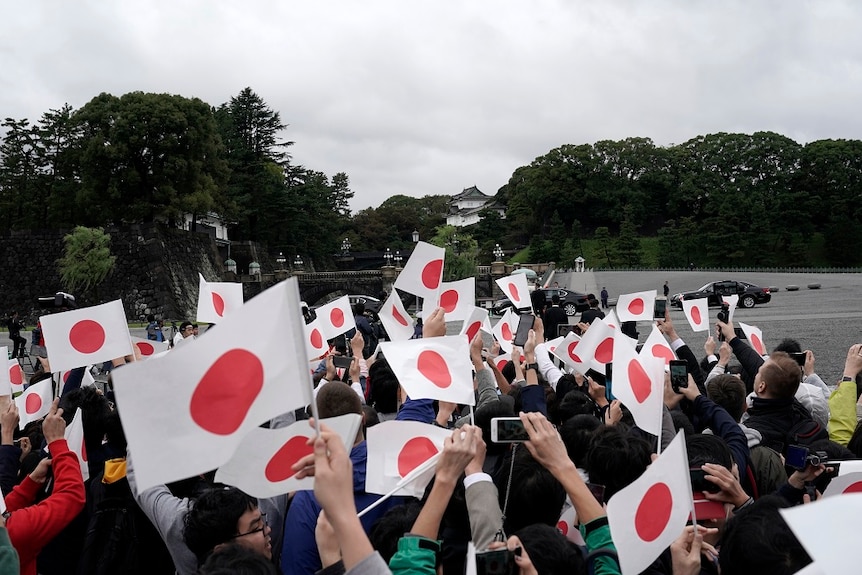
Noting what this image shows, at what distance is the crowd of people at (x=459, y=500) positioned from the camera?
187cm

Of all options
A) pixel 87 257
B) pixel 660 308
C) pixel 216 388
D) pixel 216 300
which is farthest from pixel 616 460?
pixel 87 257

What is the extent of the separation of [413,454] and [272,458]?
20.5 inches

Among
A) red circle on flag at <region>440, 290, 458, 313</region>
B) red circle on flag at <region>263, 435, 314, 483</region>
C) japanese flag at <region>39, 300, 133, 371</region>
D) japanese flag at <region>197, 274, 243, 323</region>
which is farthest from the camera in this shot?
red circle on flag at <region>440, 290, 458, 313</region>

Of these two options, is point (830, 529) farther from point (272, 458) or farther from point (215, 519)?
point (215, 519)

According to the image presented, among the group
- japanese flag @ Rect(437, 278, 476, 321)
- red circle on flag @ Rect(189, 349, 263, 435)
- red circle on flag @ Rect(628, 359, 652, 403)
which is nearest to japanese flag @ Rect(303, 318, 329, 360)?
japanese flag @ Rect(437, 278, 476, 321)

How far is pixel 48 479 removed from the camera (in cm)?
302

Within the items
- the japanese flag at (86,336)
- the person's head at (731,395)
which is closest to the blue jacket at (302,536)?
the person's head at (731,395)

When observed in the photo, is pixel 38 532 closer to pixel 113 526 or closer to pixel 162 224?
pixel 113 526

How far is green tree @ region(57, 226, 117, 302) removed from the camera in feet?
122

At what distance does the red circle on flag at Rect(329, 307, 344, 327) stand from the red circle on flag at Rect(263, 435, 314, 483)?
17.6 ft

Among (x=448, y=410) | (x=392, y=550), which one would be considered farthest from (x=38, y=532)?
(x=448, y=410)

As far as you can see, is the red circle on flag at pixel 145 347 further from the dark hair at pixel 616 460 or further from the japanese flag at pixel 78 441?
the dark hair at pixel 616 460

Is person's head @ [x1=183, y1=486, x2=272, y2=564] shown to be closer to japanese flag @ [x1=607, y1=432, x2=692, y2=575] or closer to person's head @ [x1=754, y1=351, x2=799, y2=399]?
japanese flag @ [x1=607, y1=432, x2=692, y2=575]

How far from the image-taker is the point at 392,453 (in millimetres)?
2619
